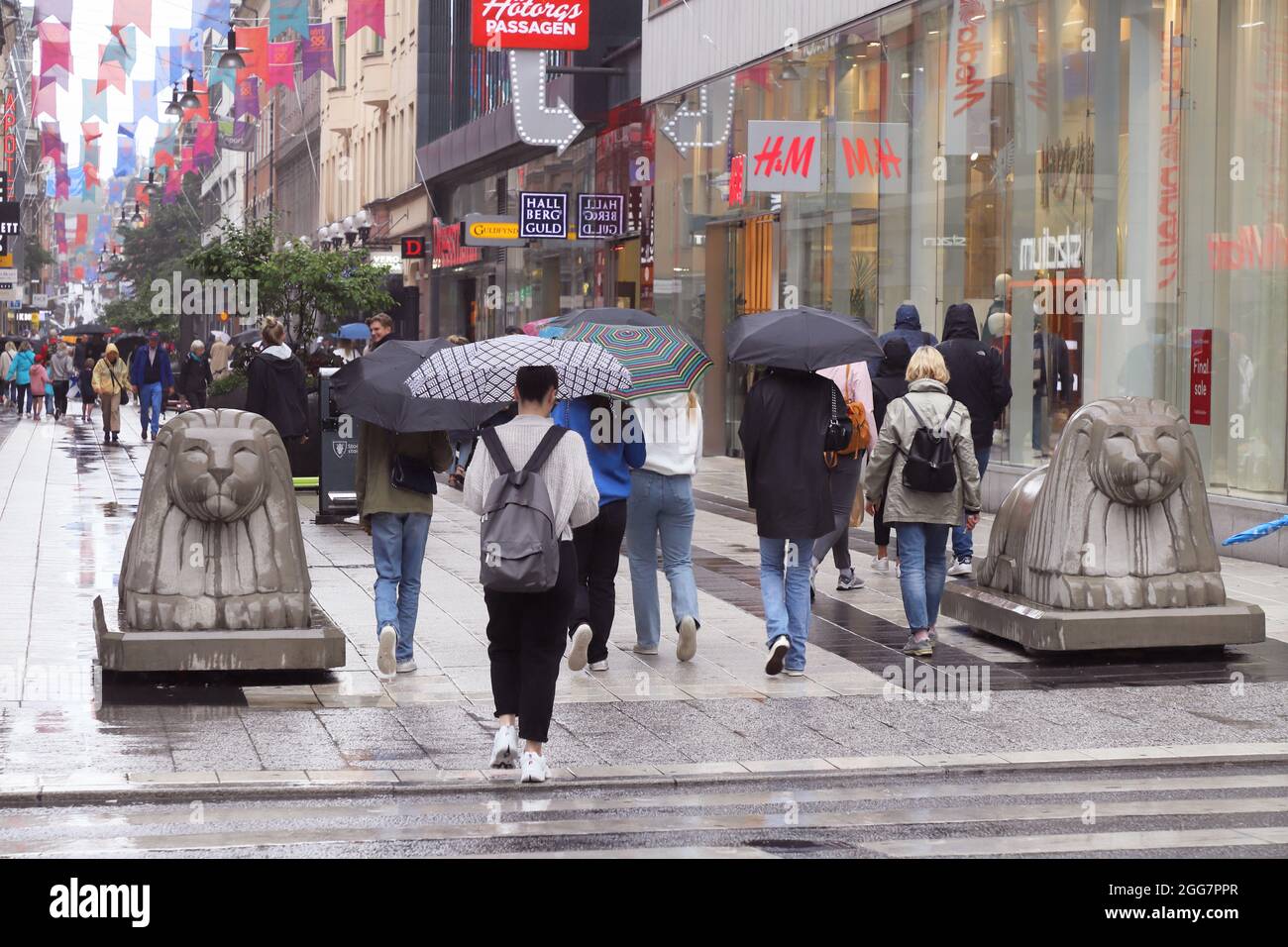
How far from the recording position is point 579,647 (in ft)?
31.5

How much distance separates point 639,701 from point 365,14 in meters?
27.4

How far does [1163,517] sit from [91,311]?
191m

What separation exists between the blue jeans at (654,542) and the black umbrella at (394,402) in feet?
4.09

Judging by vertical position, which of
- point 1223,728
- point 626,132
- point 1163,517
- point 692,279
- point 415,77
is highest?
point 415,77

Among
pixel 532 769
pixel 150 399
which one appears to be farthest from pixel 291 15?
pixel 532 769

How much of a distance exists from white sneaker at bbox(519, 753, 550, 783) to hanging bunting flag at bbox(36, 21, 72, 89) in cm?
2887

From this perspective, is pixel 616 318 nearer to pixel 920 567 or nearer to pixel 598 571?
pixel 598 571

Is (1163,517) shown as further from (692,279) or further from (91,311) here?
(91,311)

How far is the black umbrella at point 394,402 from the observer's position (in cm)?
948

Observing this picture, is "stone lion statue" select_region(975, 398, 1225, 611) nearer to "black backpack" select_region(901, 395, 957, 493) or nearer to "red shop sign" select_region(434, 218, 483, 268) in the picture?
"black backpack" select_region(901, 395, 957, 493)

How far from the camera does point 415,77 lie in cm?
5144

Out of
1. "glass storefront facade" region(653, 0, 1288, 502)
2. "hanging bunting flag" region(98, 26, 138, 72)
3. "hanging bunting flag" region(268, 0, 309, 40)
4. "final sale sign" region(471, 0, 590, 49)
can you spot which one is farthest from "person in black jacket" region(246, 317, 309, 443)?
"hanging bunting flag" region(268, 0, 309, 40)

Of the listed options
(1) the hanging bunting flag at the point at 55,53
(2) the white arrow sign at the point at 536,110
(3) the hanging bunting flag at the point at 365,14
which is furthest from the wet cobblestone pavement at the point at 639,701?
(1) the hanging bunting flag at the point at 55,53

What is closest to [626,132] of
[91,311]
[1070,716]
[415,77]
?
[415,77]
